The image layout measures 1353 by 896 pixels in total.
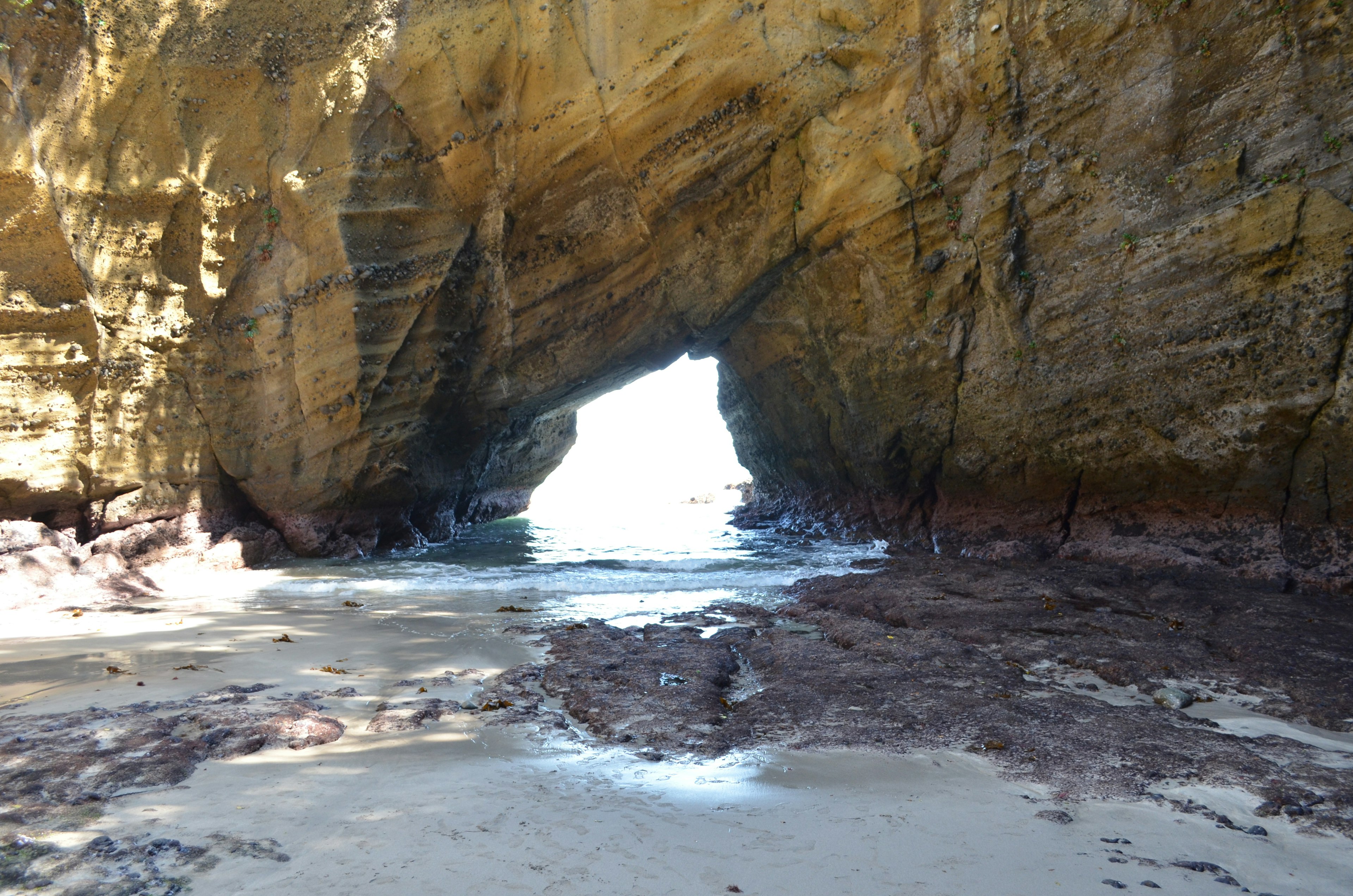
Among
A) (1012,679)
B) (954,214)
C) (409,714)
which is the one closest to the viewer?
(409,714)

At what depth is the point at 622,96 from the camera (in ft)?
28.1

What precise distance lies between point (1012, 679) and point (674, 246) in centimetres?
722

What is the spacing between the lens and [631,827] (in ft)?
6.76

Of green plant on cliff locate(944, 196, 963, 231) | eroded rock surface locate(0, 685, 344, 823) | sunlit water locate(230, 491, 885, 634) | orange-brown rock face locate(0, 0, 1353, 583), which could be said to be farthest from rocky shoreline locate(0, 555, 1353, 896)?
green plant on cliff locate(944, 196, 963, 231)

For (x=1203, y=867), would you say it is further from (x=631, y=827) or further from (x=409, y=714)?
(x=409, y=714)

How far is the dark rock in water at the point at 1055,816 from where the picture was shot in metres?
2.08

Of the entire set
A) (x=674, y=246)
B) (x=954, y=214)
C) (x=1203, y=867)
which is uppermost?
(x=674, y=246)

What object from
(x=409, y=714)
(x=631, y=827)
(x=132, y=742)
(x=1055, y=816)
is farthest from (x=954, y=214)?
(x=132, y=742)

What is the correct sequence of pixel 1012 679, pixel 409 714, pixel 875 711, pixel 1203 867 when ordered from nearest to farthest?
1. pixel 1203 867
2. pixel 409 714
3. pixel 875 711
4. pixel 1012 679

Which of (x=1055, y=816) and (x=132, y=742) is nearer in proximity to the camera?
(x=1055, y=816)

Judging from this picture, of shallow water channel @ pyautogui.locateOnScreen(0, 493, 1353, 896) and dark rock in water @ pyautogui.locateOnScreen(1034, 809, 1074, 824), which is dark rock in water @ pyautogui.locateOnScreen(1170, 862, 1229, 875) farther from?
dark rock in water @ pyautogui.locateOnScreen(1034, 809, 1074, 824)

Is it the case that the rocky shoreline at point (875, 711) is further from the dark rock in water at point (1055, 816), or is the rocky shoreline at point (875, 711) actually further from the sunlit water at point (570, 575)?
the sunlit water at point (570, 575)

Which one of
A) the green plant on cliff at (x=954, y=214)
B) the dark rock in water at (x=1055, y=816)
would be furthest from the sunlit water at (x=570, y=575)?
the green plant on cliff at (x=954, y=214)

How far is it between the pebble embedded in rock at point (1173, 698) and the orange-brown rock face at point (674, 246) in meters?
3.23
